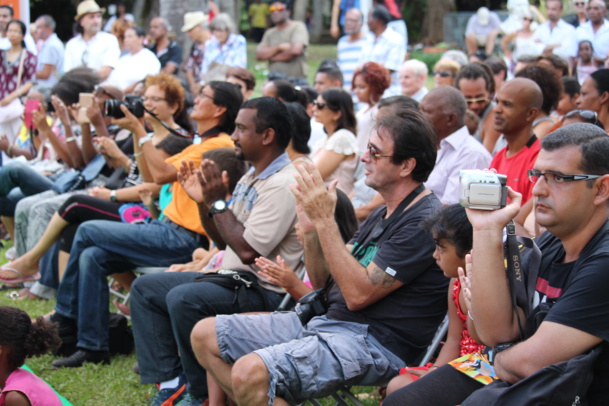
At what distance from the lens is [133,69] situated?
33.9ft

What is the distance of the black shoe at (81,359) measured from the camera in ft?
16.9

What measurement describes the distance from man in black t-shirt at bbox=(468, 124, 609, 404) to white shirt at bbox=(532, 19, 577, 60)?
7.94m

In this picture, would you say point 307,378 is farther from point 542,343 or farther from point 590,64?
point 590,64

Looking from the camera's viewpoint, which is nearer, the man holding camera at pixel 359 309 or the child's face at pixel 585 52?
the man holding camera at pixel 359 309

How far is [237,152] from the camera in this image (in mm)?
4648

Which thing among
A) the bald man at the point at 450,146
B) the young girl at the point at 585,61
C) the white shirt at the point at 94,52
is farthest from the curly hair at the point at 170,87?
the white shirt at the point at 94,52

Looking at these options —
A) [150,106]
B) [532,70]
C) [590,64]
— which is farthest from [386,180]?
[590,64]

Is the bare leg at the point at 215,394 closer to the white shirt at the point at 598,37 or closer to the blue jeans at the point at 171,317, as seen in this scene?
the blue jeans at the point at 171,317

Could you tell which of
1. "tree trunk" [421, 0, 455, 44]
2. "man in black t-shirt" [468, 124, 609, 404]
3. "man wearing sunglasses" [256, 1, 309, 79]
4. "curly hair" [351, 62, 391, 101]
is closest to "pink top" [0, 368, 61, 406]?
"man in black t-shirt" [468, 124, 609, 404]

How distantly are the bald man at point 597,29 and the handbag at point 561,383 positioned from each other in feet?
25.4

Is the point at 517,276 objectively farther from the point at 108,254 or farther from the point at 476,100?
the point at 476,100

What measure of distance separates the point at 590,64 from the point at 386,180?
6.44m

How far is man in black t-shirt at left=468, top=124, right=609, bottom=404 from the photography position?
2.50 metres

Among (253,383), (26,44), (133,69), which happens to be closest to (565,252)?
(253,383)
